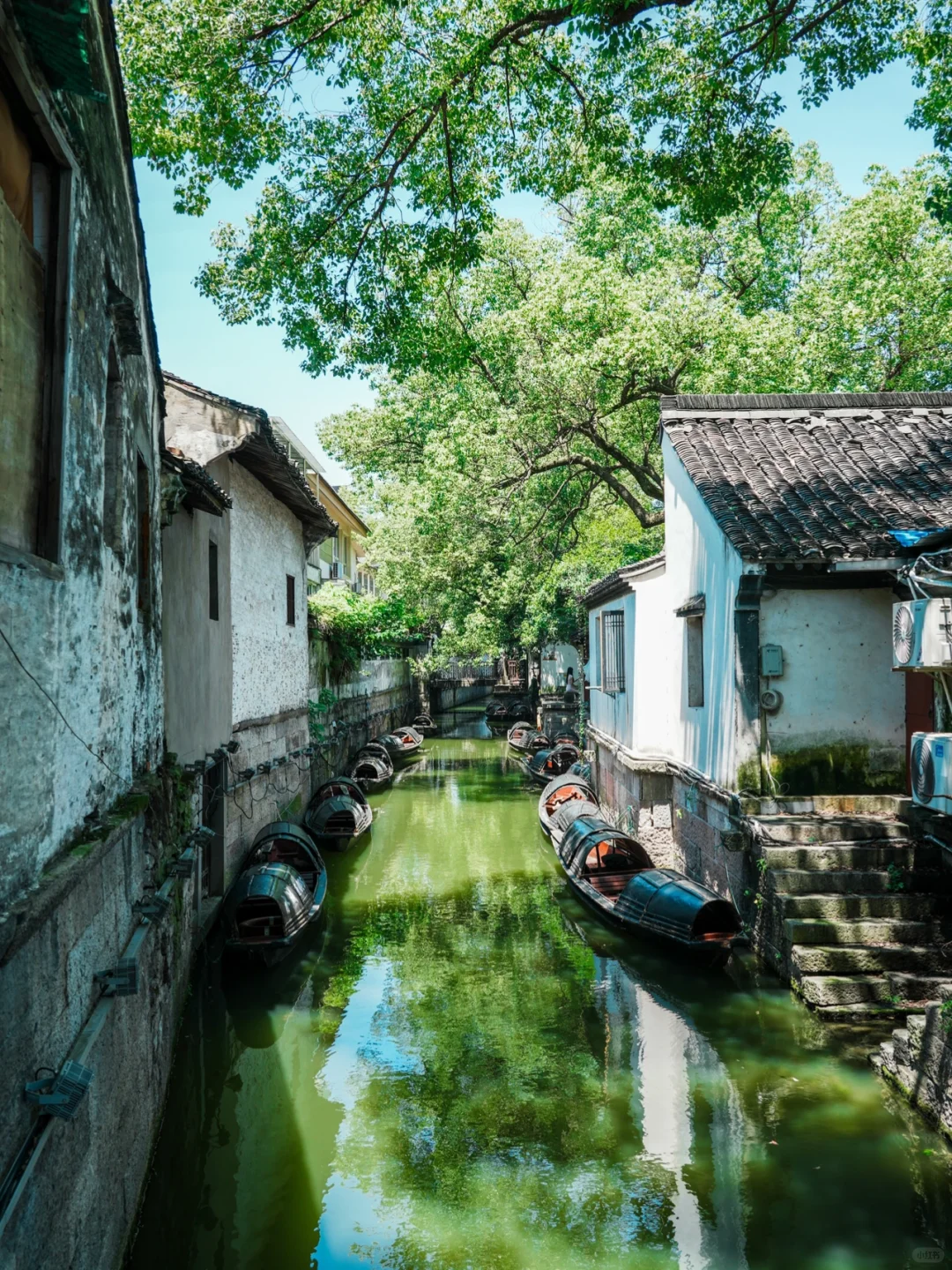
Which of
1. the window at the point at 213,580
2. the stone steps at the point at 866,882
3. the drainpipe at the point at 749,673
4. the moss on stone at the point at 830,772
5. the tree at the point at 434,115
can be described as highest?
the tree at the point at 434,115

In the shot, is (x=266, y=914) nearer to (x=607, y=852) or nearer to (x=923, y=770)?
(x=607, y=852)

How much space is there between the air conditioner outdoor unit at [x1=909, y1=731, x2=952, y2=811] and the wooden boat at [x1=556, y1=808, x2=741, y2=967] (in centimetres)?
332

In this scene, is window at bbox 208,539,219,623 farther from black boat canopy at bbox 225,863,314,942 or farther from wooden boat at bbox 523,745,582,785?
wooden boat at bbox 523,745,582,785

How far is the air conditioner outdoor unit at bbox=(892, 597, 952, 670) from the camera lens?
777cm

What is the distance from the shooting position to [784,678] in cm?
1062

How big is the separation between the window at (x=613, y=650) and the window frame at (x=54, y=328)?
12.7 m

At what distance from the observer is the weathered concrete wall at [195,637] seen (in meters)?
9.66

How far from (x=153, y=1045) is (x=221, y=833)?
557 cm

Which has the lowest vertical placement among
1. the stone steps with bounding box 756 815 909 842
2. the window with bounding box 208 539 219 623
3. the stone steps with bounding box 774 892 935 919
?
the stone steps with bounding box 774 892 935 919

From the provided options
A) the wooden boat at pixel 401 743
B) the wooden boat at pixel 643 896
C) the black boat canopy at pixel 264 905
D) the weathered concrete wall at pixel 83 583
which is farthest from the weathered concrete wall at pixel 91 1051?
the wooden boat at pixel 401 743

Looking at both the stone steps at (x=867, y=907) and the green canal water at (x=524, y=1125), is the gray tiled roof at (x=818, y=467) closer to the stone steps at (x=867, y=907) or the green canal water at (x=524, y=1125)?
the stone steps at (x=867, y=907)

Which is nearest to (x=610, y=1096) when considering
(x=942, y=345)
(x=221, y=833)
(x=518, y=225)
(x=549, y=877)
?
(x=221, y=833)

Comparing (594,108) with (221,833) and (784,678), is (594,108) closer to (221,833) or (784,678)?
(784,678)

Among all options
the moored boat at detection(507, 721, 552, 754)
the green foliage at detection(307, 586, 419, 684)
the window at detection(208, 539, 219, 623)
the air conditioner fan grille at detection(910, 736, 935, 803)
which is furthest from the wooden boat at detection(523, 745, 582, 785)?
the air conditioner fan grille at detection(910, 736, 935, 803)
